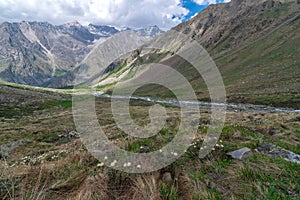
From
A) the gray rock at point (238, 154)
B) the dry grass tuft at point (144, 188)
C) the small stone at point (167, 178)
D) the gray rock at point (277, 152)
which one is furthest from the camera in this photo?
the gray rock at point (277, 152)

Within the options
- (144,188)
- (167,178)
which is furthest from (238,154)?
(144,188)

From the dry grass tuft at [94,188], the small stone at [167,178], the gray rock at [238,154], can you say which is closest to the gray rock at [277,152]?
the gray rock at [238,154]

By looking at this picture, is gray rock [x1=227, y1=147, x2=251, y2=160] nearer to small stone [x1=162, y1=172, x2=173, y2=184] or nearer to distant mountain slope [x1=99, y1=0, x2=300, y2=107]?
small stone [x1=162, y1=172, x2=173, y2=184]

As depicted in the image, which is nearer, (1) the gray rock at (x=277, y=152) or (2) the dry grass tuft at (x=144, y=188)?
(2) the dry grass tuft at (x=144, y=188)

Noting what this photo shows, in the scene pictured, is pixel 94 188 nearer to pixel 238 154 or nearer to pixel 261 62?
pixel 238 154

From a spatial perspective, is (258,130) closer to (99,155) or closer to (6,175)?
(99,155)

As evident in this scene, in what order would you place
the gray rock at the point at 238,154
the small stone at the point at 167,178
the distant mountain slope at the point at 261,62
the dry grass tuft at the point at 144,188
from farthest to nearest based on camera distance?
the distant mountain slope at the point at 261,62
the gray rock at the point at 238,154
the small stone at the point at 167,178
the dry grass tuft at the point at 144,188

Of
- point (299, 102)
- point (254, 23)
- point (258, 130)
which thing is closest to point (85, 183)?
point (258, 130)

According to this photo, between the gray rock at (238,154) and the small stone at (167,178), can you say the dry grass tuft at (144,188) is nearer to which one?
the small stone at (167,178)

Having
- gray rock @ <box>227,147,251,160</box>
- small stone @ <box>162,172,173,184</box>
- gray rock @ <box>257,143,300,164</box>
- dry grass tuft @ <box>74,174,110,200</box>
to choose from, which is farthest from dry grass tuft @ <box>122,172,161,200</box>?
gray rock @ <box>257,143,300,164</box>

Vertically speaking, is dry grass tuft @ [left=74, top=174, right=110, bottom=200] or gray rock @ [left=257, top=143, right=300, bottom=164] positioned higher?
dry grass tuft @ [left=74, top=174, right=110, bottom=200]

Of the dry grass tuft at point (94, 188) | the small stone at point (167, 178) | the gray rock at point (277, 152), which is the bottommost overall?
the gray rock at point (277, 152)

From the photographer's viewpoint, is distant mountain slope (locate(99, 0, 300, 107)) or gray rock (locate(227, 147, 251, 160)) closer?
gray rock (locate(227, 147, 251, 160))

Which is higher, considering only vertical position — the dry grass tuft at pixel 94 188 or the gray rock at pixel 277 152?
the dry grass tuft at pixel 94 188
